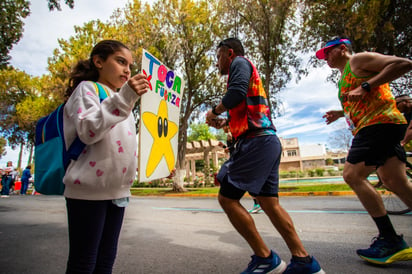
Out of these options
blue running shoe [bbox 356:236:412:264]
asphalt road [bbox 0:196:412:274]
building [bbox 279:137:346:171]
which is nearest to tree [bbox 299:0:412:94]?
asphalt road [bbox 0:196:412:274]

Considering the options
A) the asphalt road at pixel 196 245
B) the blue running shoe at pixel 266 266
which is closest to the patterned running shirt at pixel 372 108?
the asphalt road at pixel 196 245

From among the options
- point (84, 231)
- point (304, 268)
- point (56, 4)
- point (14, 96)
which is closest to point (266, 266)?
point (304, 268)

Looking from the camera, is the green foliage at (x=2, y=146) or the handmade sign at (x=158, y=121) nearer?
the handmade sign at (x=158, y=121)

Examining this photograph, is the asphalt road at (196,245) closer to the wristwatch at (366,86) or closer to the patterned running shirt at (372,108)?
the patterned running shirt at (372,108)

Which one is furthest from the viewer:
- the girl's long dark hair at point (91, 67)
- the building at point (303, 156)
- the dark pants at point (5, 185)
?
the building at point (303, 156)

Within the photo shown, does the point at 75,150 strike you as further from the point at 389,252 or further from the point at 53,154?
the point at 389,252

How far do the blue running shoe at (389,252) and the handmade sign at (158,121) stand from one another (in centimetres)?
170

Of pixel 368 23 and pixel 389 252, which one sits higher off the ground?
pixel 368 23

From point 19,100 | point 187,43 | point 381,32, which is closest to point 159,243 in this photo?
point 381,32

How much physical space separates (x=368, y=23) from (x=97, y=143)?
33.8ft

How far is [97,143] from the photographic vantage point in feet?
3.97

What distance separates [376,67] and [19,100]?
104 feet

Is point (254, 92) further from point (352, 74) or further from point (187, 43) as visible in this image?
point (187, 43)

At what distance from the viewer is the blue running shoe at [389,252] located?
1863mm
